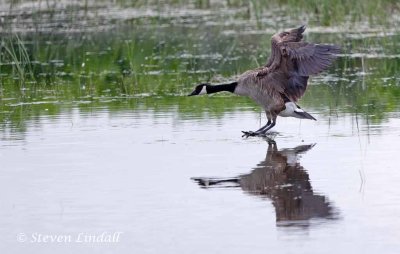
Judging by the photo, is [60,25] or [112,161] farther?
[60,25]

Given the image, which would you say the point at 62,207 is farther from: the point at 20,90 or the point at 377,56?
the point at 377,56

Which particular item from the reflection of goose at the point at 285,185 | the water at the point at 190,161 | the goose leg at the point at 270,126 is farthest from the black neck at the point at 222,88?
the reflection of goose at the point at 285,185

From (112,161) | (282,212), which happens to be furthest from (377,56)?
(282,212)

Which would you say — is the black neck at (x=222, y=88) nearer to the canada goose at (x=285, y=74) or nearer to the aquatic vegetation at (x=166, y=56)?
the canada goose at (x=285, y=74)

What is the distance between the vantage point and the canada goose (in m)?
9.82

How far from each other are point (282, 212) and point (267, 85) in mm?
3591

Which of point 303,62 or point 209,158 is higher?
point 303,62

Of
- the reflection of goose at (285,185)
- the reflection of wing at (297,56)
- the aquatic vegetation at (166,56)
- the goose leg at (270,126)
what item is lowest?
the reflection of goose at (285,185)

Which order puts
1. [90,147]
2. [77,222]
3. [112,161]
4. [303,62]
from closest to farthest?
[77,222]
[112,161]
[90,147]
[303,62]

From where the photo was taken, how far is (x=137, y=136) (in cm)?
966

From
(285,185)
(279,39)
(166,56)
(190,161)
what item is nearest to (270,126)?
(279,39)

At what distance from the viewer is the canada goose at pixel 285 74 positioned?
32.2ft

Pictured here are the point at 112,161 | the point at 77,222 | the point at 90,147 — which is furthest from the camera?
the point at 90,147

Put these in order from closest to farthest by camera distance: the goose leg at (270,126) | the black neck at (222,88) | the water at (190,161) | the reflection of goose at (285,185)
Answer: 1. the water at (190,161)
2. the reflection of goose at (285,185)
3. the goose leg at (270,126)
4. the black neck at (222,88)
